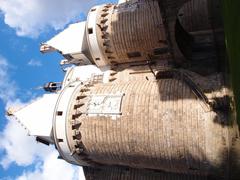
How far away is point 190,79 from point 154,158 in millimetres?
4354

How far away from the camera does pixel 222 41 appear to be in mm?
23672

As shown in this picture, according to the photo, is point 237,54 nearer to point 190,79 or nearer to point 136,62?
point 190,79

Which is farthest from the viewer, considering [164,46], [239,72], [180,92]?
[164,46]

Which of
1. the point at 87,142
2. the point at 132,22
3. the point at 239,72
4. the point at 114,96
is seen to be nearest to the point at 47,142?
the point at 87,142

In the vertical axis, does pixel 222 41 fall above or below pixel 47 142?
above

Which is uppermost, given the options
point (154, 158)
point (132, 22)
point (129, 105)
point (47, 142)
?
point (132, 22)

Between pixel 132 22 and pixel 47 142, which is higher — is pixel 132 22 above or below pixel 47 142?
above

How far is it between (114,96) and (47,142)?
23.7ft

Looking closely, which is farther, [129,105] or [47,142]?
[47,142]

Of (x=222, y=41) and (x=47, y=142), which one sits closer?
(x=222, y=41)

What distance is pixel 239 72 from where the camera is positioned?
18.6 metres

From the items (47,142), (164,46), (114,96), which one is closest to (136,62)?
(164,46)

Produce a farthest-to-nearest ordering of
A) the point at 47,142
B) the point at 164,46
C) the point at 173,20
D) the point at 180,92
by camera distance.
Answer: the point at 47,142 → the point at 164,46 → the point at 173,20 → the point at 180,92

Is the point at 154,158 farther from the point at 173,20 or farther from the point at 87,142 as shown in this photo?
the point at 173,20
